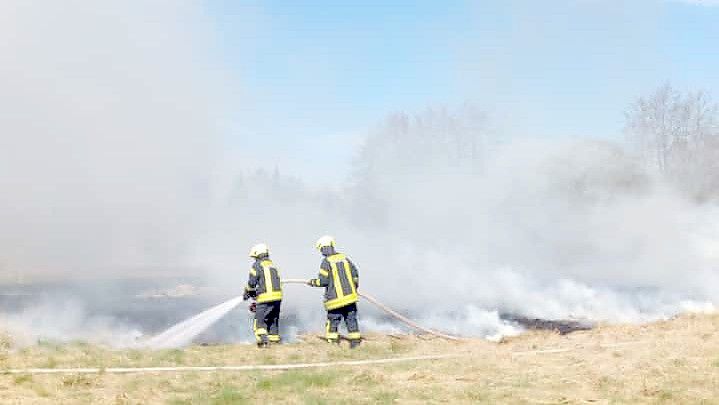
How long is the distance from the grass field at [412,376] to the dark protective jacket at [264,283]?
1078mm

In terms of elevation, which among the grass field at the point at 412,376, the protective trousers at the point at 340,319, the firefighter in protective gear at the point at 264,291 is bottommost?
the grass field at the point at 412,376

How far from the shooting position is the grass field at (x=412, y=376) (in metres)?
7.86

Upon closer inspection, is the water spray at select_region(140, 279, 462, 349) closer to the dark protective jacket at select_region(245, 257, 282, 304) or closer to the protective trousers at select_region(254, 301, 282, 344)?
the dark protective jacket at select_region(245, 257, 282, 304)

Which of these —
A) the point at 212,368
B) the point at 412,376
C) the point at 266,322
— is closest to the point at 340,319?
the point at 266,322

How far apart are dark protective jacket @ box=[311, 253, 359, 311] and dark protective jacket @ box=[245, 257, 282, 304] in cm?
78

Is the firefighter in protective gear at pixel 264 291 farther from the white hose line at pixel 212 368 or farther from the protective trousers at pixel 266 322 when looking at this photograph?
the white hose line at pixel 212 368

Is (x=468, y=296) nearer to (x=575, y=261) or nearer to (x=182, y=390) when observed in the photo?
(x=575, y=261)

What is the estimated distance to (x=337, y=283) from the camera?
12508 millimetres

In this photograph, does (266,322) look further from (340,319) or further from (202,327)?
(202,327)

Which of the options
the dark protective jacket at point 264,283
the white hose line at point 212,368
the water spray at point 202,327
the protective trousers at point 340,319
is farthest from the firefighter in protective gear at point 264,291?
the white hose line at point 212,368

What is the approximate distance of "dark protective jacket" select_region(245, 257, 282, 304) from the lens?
40.8 feet

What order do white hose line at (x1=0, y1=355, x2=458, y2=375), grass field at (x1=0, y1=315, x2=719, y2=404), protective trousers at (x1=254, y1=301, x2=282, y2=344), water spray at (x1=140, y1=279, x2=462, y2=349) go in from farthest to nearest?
water spray at (x1=140, y1=279, x2=462, y2=349)
protective trousers at (x1=254, y1=301, x2=282, y2=344)
white hose line at (x1=0, y1=355, x2=458, y2=375)
grass field at (x1=0, y1=315, x2=719, y2=404)

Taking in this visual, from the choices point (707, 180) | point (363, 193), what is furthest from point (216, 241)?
point (707, 180)

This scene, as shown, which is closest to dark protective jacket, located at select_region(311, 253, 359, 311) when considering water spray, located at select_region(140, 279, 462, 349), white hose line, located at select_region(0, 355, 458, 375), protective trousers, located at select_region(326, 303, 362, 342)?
protective trousers, located at select_region(326, 303, 362, 342)
